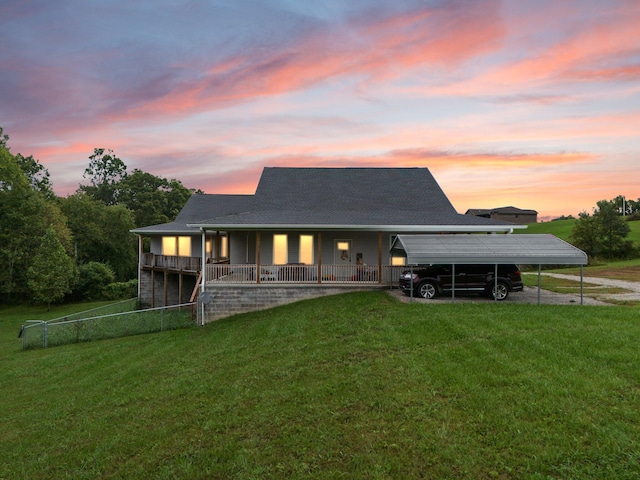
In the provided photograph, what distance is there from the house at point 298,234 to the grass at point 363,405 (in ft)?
17.2

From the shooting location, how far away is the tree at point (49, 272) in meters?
27.6

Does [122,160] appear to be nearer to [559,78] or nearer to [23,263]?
[23,263]

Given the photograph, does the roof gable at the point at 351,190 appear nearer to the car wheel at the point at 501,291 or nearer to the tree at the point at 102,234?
the car wheel at the point at 501,291

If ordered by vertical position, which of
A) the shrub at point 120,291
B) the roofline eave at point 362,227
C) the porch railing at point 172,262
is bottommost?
the shrub at point 120,291

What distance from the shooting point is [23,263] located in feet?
99.3

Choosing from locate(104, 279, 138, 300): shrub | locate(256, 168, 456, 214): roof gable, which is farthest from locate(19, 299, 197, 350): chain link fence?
locate(104, 279, 138, 300): shrub

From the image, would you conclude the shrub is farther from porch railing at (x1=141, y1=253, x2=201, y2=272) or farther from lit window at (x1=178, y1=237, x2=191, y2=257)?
lit window at (x1=178, y1=237, x2=191, y2=257)

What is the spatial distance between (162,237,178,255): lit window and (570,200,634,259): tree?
1727 inches

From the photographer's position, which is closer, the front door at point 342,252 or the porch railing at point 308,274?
the porch railing at point 308,274

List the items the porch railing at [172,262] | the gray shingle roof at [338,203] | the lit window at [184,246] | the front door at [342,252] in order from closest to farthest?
the gray shingle roof at [338,203] → the front door at [342,252] → the porch railing at [172,262] → the lit window at [184,246]

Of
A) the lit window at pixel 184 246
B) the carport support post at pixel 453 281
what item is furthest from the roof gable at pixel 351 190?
the carport support post at pixel 453 281

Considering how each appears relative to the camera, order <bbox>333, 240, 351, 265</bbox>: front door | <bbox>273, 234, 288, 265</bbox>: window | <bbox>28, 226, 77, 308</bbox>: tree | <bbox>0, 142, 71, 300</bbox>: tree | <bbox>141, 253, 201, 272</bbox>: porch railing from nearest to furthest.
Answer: <bbox>273, 234, 288, 265</bbox>: window
<bbox>333, 240, 351, 265</bbox>: front door
<bbox>141, 253, 201, 272</bbox>: porch railing
<bbox>28, 226, 77, 308</bbox>: tree
<bbox>0, 142, 71, 300</bbox>: tree

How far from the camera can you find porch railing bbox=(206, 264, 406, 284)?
16562 mm

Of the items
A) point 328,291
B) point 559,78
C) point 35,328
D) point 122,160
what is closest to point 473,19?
point 559,78
